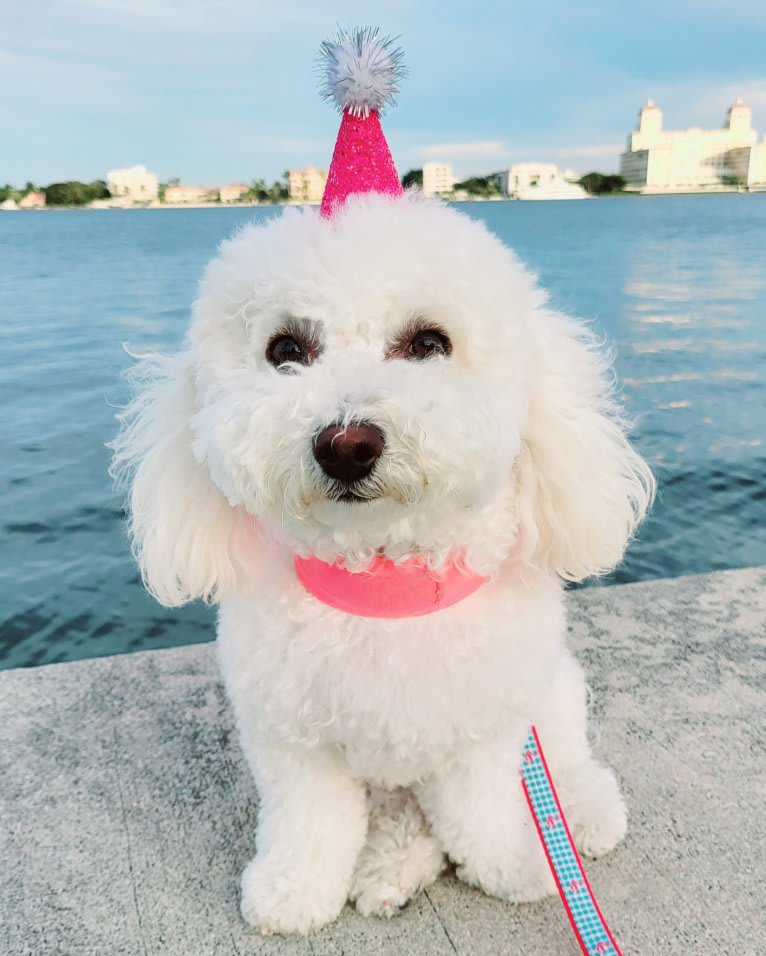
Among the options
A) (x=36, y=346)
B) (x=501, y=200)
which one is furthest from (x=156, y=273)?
(x=501, y=200)

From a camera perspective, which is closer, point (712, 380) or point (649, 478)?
point (649, 478)

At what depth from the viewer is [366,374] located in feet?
4.20

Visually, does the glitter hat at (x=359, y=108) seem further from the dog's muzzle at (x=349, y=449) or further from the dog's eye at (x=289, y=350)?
the dog's muzzle at (x=349, y=449)

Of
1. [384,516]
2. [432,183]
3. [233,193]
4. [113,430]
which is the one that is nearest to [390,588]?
[384,516]

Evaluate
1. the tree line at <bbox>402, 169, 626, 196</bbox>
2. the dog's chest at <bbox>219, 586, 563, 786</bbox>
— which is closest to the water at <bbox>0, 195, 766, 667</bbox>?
the dog's chest at <bbox>219, 586, 563, 786</bbox>

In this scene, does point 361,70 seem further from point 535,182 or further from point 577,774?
point 535,182

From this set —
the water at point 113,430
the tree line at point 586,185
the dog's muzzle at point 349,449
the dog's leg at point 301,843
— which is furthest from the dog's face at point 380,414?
the tree line at point 586,185

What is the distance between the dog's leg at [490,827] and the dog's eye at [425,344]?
85cm

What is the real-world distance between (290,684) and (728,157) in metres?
95.9

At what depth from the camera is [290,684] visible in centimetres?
158

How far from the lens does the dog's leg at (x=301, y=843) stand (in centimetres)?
171

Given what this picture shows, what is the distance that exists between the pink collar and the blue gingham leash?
0.51 metres

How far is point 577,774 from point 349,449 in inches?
49.6

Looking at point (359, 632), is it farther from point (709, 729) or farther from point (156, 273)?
point (156, 273)
